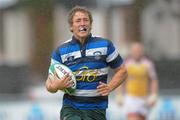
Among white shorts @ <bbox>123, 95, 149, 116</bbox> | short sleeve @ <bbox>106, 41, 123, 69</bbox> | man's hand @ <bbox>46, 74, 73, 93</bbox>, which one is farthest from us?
white shorts @ <bbox>123, 95, 149, 116</bbox>

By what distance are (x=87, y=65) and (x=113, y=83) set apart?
1.00 ft

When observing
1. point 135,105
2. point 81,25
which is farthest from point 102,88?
point 135,105

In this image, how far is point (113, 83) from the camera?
8164 mm

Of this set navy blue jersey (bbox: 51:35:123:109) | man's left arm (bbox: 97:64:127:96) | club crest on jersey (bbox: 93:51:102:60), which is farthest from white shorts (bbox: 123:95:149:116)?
club crest on jersey (bbox: 93:51:102:60)

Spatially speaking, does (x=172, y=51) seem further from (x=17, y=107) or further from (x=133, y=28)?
(x=17, y=107)

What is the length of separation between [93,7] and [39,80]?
5.36 ft

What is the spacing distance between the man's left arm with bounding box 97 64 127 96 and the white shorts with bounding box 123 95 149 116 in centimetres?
509

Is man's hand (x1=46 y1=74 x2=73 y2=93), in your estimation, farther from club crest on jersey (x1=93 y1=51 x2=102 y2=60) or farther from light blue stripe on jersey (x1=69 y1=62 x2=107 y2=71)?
club crest on jersey (x1=93 y1=51 x2=102 y2=60)

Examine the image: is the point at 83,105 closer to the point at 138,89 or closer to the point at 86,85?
the point at 86,85

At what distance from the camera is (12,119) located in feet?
50.2

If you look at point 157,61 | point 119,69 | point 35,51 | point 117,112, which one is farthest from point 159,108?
point 119,69

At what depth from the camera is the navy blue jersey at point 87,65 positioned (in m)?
8.02

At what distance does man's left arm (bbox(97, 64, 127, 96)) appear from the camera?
8.02 metres

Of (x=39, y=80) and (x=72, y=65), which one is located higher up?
(x=72, y=65)
